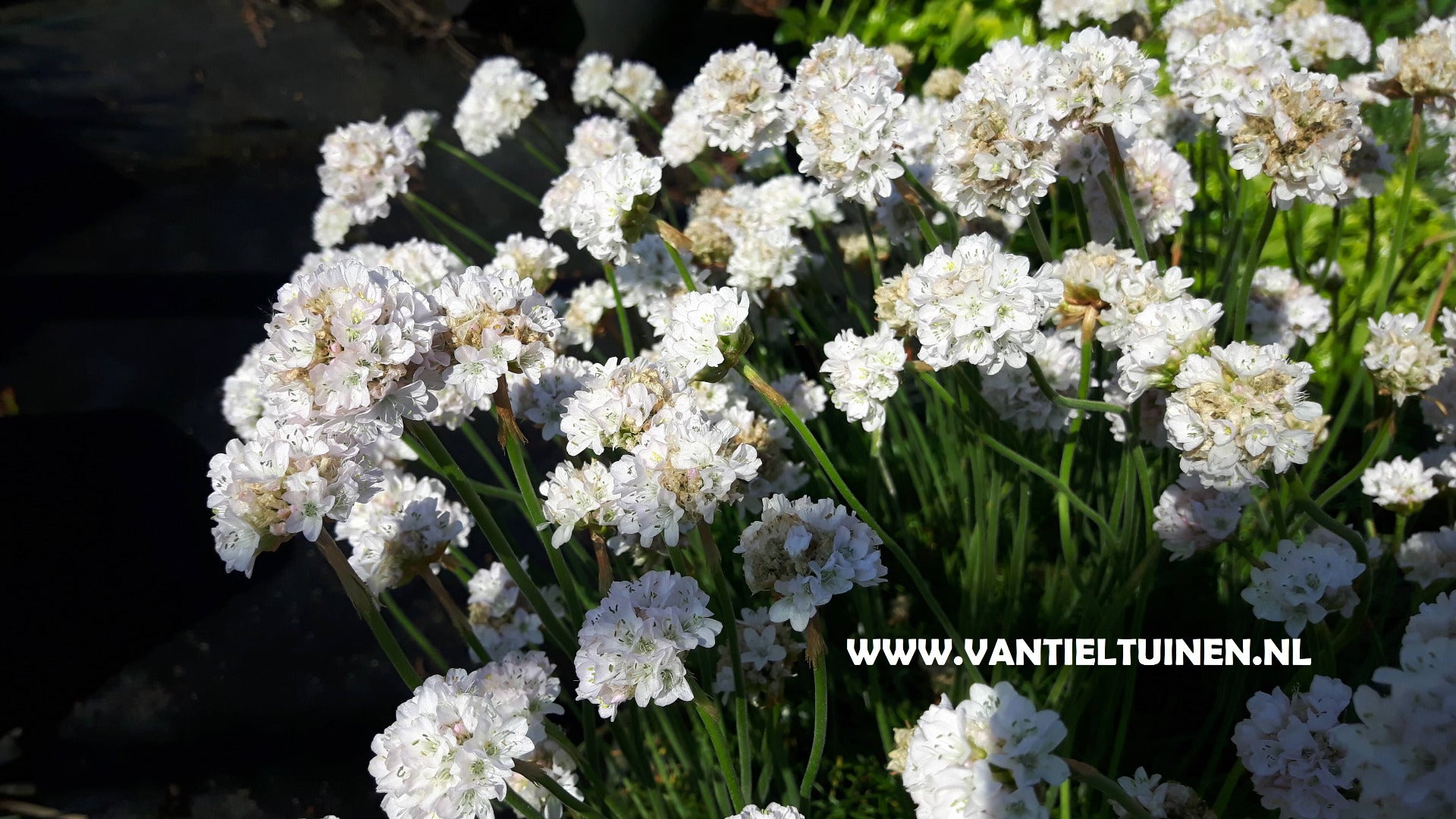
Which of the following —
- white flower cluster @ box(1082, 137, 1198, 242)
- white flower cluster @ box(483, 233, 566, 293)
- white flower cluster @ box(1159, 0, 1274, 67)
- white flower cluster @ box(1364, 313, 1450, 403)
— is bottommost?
white flower cluster @ box(483, 233, 566, 293)

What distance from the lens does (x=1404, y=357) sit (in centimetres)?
192

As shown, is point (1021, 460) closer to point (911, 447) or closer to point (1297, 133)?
point (1297, 133)

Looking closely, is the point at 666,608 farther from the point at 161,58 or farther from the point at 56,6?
the point at 56,6

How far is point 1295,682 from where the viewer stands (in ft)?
5.19

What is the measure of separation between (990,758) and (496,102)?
8.61 feet

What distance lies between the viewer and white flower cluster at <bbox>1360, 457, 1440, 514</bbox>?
208 cm

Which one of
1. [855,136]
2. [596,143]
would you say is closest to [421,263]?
[596,143]

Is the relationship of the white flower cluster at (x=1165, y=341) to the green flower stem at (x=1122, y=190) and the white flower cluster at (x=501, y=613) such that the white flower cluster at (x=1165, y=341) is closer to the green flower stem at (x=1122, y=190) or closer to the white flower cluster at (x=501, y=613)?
the green flower stem at (x=1122, y=190)

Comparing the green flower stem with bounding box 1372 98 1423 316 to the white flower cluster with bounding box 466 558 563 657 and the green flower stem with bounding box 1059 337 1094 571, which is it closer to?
the green flower stem with bounding box 1059 337 1094 571

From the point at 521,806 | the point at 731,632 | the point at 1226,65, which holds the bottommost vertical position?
the point at 521,806

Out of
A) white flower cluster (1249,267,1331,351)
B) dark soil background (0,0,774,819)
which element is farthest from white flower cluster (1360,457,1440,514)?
dark soil background (0,0,774,819)

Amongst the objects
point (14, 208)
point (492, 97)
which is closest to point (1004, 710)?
point (492, 97)

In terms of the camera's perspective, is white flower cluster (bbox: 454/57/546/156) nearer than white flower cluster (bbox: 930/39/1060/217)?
No

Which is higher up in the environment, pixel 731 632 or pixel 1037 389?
pixel 1037 389
